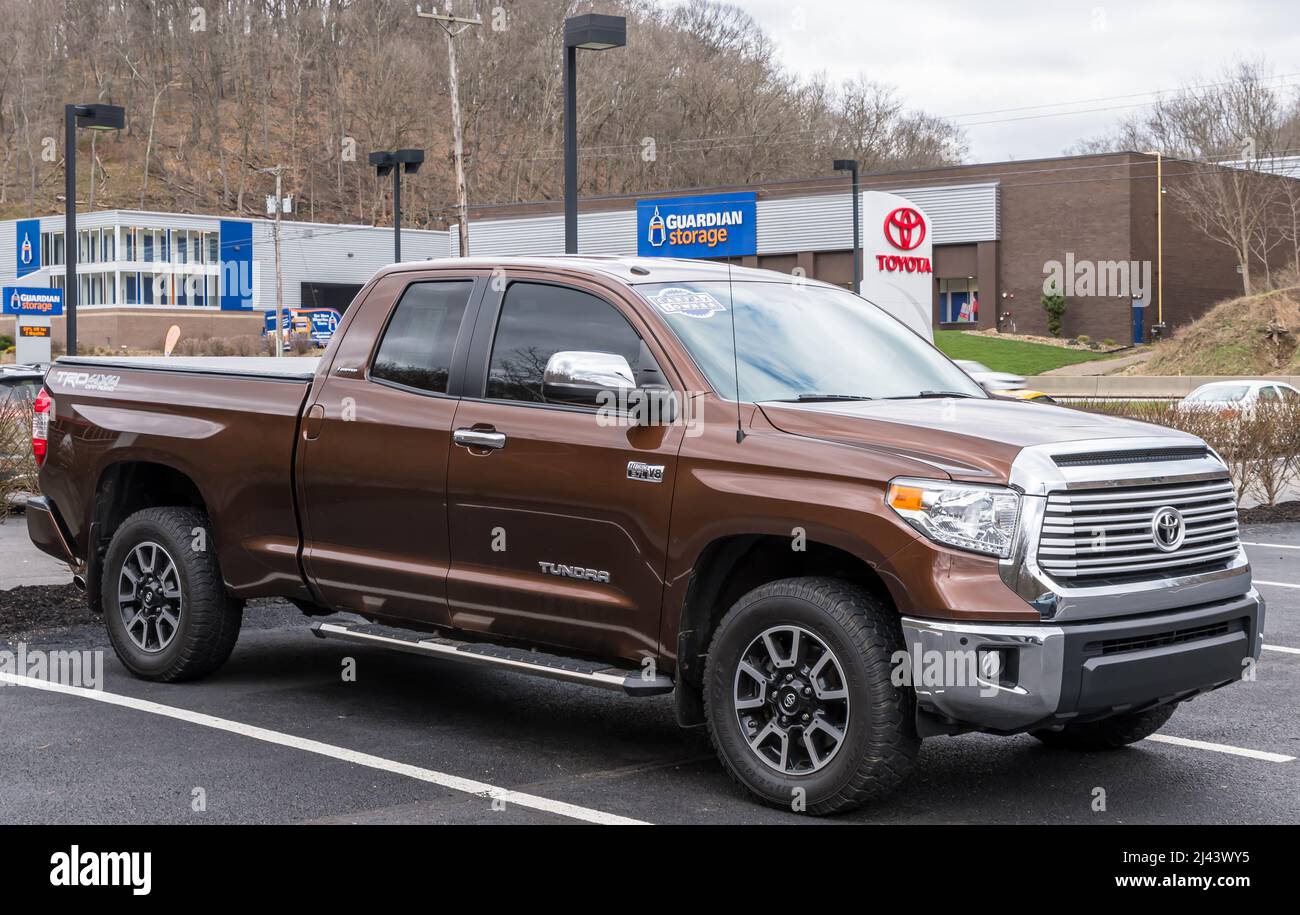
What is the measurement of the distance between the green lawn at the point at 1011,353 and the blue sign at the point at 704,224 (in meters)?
12.0

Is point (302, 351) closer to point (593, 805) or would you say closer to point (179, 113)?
point (593, 805)

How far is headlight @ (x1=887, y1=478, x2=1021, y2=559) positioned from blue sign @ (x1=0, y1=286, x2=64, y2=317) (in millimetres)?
27575

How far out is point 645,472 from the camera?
579 centimetres

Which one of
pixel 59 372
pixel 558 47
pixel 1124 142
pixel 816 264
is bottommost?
pixel 59 372

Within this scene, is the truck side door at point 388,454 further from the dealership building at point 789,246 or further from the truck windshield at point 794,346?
the dealership building at point 789,246

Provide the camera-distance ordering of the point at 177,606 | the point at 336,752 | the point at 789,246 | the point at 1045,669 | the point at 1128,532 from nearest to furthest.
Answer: the point at 1045,669 < the point at 1128,532 < the point at 336,752 < the point at 177,606 < the point at 789,246

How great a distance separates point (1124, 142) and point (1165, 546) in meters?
83.0

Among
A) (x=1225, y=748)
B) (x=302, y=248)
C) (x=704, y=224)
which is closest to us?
(x=1225, y=748)

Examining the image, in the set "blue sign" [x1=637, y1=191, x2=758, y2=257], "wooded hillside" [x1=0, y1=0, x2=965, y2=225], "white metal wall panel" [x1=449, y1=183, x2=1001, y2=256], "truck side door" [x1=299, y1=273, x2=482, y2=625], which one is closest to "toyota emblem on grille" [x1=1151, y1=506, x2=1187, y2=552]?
"truck side door" [x1=299, y1=273, x2=482, y2=625]

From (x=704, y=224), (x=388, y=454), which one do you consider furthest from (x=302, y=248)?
(x=388, y=454)

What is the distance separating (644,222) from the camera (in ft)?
234

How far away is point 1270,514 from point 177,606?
1266 cm

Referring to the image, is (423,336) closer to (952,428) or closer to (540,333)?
(540,333)
